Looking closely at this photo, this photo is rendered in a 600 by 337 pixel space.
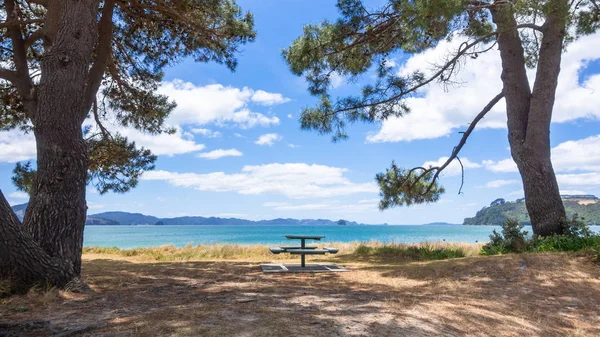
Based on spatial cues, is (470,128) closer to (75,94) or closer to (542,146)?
(542,146)

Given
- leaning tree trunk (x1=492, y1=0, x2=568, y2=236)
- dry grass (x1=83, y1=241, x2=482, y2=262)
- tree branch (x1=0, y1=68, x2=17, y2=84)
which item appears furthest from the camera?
dry grass (x1=83, y1=241, x2=482, y2=262)

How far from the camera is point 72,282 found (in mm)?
5031

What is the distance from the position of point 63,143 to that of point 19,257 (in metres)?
1.50

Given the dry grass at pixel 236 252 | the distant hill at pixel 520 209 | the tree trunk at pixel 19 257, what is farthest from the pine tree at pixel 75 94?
the distant hill at pixel 520 209

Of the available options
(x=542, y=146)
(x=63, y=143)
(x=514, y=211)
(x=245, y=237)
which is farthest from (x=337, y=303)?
(x=514, y=211)

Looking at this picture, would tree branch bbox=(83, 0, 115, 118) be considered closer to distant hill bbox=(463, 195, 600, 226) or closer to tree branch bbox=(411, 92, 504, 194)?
tree branch bbox=(411, 92, 504, 194)

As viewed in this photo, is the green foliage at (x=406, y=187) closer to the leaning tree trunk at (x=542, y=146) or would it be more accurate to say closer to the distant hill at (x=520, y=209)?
the leaning tree trunk at (x=542, y=146)

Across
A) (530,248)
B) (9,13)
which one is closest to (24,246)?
(9,13)

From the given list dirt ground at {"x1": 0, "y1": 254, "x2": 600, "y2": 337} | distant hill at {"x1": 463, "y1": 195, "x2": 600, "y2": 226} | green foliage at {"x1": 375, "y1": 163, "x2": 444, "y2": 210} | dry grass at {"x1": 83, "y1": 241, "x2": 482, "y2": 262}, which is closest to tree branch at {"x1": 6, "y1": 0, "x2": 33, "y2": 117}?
dirt ground at {"x1": 0, "y1": 254, "x2": 600, "y2": 337}

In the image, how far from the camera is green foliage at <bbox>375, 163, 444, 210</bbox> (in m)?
10.4

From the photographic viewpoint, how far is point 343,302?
4090mm

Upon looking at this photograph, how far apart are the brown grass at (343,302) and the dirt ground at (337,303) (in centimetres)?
1

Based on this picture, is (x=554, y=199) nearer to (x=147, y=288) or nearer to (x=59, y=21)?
(x=147, y=288)

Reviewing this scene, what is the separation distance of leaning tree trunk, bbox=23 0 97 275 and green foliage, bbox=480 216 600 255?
752 cm
